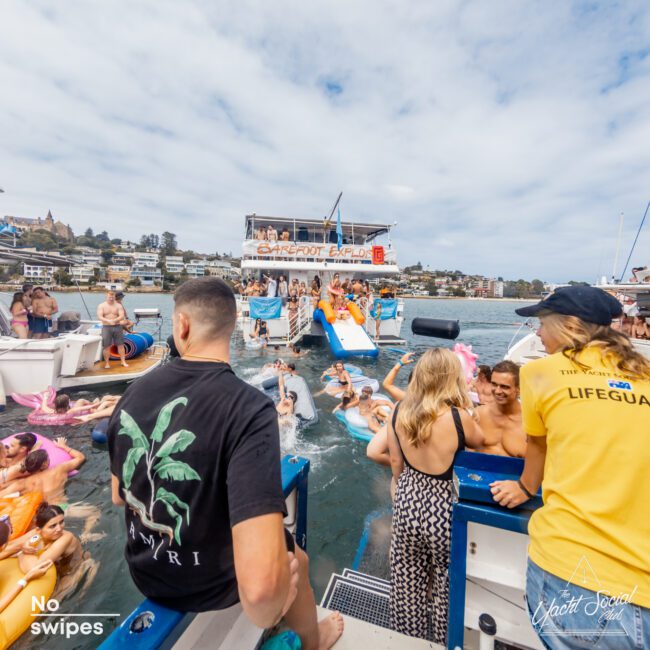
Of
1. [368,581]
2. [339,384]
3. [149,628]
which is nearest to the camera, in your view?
[149,628]

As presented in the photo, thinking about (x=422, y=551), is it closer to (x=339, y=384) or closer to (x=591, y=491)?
(x=591, y=491)

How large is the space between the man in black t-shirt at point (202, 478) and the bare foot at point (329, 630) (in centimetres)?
75

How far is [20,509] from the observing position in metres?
3.63

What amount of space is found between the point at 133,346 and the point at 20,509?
267 inches

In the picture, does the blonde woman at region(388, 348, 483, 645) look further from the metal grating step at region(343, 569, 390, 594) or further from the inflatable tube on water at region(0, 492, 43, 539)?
the inflatable tube on water at region(0, 492, 43, 539)

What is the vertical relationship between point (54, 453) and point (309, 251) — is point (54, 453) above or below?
below

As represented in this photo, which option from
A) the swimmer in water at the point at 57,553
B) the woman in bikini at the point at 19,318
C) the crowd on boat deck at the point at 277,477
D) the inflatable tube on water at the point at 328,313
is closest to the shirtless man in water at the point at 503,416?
the crowd on boat deck at the point at 277,477

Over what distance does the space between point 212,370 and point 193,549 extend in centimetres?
64

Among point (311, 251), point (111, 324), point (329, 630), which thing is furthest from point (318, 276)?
point (329, 630)

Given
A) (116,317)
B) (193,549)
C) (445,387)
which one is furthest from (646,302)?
(116,317)

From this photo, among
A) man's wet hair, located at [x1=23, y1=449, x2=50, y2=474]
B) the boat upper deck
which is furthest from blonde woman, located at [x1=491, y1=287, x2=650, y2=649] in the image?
the boat upper deck

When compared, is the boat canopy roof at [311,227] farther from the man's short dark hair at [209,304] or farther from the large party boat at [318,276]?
the man's short dark hair at [209,304]

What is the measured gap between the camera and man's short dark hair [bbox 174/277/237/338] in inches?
53.6

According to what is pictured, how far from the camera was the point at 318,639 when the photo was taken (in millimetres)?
1741
